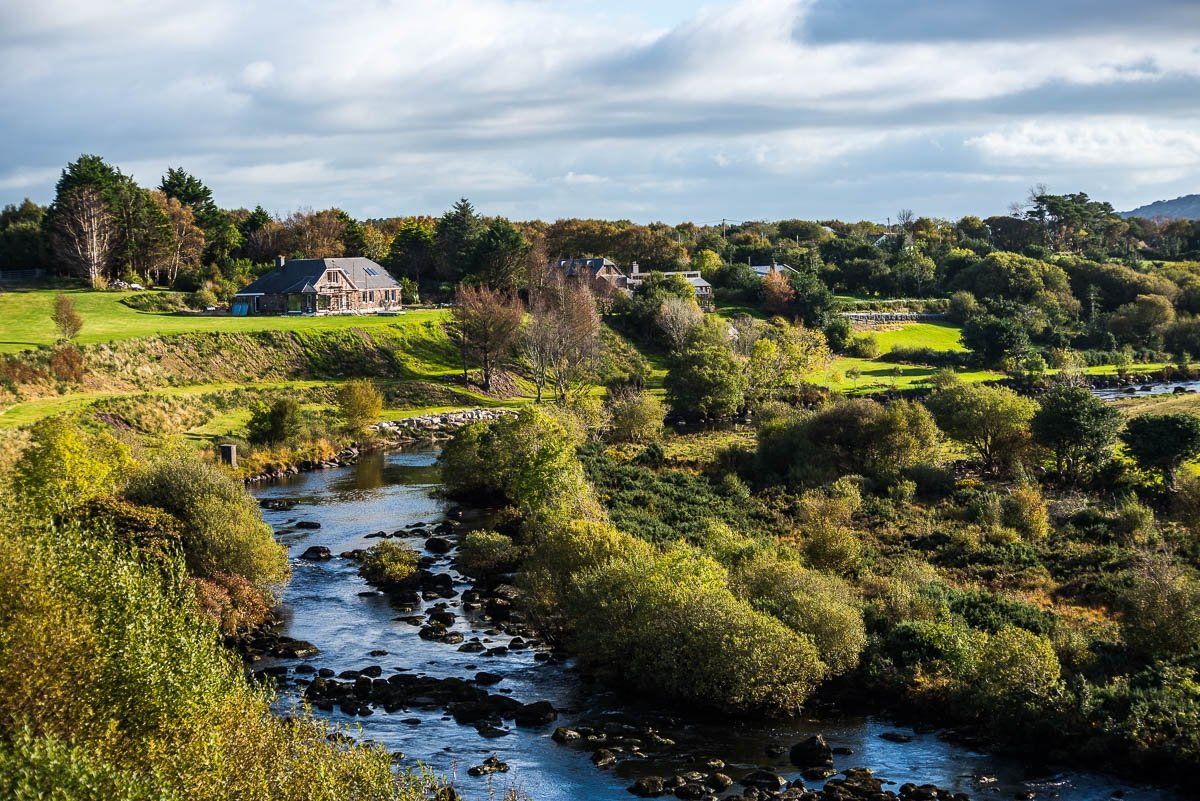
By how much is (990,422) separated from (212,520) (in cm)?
4878

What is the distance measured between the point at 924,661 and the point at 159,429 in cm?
Answer: 5888

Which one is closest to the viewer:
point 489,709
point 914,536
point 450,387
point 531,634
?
point 489,709

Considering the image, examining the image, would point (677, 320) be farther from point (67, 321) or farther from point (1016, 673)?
point (1016, 673)

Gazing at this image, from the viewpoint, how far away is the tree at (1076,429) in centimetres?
6794

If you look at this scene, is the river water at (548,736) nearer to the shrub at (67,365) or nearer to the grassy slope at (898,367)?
the shrub at (67,365)

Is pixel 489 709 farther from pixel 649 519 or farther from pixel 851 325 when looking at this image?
pixel 851 325

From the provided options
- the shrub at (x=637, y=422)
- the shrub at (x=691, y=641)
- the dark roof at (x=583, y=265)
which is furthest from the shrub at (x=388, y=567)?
the dark roof at (x=583, y=265)

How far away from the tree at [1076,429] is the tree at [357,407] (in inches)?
1979

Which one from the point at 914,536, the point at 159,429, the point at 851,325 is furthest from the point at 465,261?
the point at 914,536

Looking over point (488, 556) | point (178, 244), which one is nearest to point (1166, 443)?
point (488, 556)

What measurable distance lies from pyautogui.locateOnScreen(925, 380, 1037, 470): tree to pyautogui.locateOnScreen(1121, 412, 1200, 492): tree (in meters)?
7.10

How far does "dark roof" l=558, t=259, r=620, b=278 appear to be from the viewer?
149000 mm

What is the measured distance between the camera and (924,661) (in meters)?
41.0

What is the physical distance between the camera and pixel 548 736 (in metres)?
36.8
